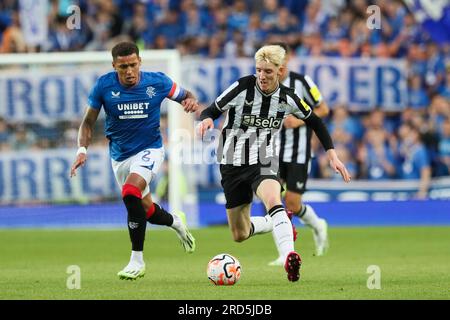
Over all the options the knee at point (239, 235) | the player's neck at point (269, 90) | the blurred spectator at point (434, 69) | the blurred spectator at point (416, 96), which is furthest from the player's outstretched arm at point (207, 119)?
the blurred spectator at point (434, 69)

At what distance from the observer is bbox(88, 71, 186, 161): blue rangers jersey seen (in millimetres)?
10375

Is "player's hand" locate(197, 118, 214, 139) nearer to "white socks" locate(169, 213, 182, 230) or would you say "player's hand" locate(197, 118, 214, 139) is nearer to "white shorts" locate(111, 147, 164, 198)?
"white shorts" locate(111, 147, 164, 198)

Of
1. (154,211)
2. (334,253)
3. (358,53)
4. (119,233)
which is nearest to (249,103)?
(154,211)

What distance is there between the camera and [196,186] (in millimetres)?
20000

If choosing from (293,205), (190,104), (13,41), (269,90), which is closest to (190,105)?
(190,104)

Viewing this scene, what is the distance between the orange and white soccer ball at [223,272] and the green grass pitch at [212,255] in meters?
0.08

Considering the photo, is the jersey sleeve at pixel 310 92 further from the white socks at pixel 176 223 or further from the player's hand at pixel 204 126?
the player's hand at pixel 204 126

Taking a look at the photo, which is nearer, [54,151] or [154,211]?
[154,211]

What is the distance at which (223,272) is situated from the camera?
9.30 m

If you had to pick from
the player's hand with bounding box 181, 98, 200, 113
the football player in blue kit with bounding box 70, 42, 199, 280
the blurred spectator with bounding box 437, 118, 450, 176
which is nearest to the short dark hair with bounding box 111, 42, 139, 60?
the football player in blue kit with bounding box 70, 42, 199, 280

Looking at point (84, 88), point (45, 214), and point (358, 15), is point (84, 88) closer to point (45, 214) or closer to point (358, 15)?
point (45, 214)

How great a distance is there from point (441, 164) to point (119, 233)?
6.24m

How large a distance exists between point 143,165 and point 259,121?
1270 millimetres

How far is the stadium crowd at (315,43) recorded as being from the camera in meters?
20.0
